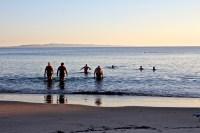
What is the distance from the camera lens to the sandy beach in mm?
14219

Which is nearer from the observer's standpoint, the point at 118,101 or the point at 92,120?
the point at 92,120

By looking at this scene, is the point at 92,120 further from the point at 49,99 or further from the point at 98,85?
the point at 98,85

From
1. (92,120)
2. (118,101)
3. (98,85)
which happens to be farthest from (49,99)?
(98,85)

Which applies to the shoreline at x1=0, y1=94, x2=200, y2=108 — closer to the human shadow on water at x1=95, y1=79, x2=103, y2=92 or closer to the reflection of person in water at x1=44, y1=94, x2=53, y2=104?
the reflection of person in water at x1=44, y1=94, x2=53, y2=104

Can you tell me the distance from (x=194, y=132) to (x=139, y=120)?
3.21m

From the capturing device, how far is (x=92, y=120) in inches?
647

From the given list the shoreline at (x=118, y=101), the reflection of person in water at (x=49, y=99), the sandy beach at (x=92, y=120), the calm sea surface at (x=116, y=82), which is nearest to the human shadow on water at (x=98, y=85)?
the calm sea surface at (x=116, y=82)

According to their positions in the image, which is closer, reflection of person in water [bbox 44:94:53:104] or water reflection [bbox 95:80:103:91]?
reflection of person in water [bbox 44:94:53:104]

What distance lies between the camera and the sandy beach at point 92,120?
46.6 ft

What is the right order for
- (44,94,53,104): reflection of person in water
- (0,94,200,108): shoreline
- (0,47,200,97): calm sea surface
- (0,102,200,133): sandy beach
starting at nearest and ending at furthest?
(0,102,200,133): sandy beach, (0,94,200,108): shoreline, (44,94,53,104): reflection of person in water, (0,47,200,97): calm sea surface

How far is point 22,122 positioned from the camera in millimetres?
15922

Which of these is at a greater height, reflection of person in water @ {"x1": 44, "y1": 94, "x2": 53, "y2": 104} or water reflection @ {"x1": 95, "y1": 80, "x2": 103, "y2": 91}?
water reflection @ {"x1": 95, "y1": 80, "x2": 103, "y2": 91}

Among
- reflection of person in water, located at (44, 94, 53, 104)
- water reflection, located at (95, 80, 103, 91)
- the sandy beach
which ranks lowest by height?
the sandy beach

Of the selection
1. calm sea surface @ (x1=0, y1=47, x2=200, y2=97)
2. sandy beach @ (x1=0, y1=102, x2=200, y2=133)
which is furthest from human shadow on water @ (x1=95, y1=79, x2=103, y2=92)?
sandy beach @ (x1=0, y1=102, x2=200, y2=133)
